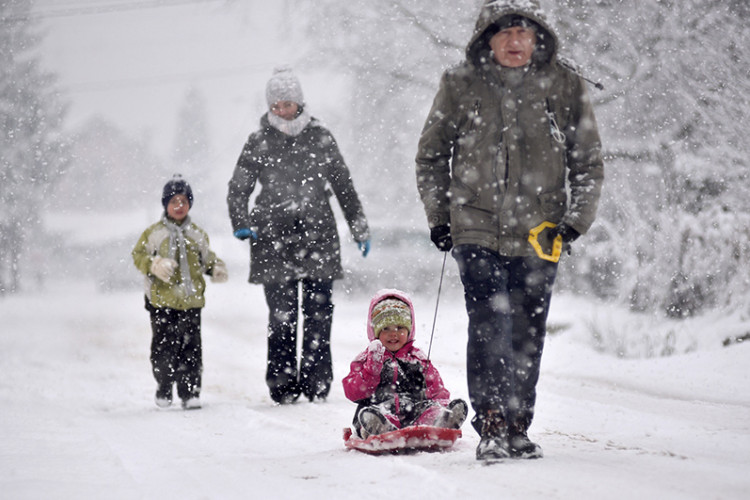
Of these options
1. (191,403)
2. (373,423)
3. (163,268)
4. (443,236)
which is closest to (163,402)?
(191,403)

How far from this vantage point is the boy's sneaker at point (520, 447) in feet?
11.7

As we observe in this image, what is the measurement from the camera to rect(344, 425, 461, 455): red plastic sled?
3775 millimetres

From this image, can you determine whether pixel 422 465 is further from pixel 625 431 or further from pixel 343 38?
pixel 343 38

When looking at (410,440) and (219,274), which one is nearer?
(410,440)

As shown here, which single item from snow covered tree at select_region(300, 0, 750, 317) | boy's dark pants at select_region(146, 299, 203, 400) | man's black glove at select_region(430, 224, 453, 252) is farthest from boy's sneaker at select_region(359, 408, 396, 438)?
snow covered tree at select_region(300, 0, 750, 317)

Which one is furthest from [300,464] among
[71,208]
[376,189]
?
[71,208]

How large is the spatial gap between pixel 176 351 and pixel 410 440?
3083 mm

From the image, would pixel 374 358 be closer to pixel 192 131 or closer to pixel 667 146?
Result: pixel 667 146

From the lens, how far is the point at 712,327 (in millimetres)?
8672

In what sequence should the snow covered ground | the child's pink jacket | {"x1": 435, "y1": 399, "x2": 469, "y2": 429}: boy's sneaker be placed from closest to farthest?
1. the snow covered ground
2. {"x1": 435, "y1": 399, "x2": 469, "y2": 429}: boy's sneaker
3. the child's pink jacket

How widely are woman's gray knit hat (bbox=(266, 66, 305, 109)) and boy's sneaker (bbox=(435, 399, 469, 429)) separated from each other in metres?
3.13

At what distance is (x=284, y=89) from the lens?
6.25m

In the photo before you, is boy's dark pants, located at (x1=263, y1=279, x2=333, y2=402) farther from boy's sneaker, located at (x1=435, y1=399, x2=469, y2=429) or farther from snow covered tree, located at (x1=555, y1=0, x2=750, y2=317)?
snow covered tree, located at (x1=555, y1=0, x2=750, y2=317)

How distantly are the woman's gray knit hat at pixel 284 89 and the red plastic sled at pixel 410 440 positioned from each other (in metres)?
3.12
